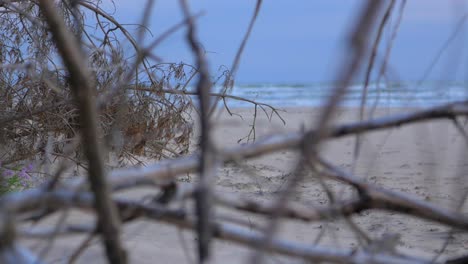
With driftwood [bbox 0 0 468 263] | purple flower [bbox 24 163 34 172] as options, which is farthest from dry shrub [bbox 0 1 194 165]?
driftwood [bbox 0 0 468 263]

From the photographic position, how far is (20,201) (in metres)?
0.65

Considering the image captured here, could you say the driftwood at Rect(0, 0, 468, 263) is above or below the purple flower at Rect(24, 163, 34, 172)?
above

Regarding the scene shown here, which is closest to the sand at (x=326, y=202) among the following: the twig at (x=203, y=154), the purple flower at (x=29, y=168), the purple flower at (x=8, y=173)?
the twig at (x=203, y=154)

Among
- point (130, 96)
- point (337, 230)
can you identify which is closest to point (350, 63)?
point (337, 230)

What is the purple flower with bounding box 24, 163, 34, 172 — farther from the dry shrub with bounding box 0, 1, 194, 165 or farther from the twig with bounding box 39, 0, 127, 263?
the twig with bounding box 39, 0, 127, 263

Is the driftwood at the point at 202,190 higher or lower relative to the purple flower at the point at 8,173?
higher

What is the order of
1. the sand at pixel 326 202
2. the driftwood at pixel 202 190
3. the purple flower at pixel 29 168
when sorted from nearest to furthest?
the driftwood at pixel 202 190 < the sand at pixel 326 202 < the purple flower at pixel 29 168

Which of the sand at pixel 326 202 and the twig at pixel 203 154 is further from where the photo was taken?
the sand at pixel 326 202

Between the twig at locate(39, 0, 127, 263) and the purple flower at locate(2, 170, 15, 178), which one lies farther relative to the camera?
the purple flower at locate(2, 170, 15, 178)

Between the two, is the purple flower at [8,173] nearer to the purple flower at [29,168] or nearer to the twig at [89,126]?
the purple flower at [29,168]

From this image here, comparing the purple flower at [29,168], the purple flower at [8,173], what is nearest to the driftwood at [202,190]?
the purple flower at [8,173]

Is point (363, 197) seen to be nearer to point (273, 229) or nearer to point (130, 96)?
point (273, 229)

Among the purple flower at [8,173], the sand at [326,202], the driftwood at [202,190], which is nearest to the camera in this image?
the driftwood at [202,190]

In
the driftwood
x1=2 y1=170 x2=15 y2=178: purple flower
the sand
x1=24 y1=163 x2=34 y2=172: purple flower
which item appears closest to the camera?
the driftwood
